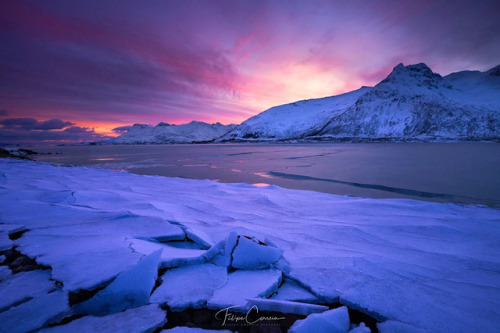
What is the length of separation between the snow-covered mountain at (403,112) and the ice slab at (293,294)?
94.1 metres

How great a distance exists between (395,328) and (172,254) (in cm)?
167

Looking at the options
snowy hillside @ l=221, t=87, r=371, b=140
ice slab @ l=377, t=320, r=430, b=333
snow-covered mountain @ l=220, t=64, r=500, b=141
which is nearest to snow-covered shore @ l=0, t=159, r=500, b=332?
ice slab @ l=377, t=320, r=430, b=333

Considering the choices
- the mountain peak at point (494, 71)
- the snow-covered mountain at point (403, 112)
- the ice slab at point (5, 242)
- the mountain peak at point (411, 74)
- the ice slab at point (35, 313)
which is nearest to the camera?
the ice slab at point (35, 313)

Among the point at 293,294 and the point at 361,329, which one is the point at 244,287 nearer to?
the point at 293,294

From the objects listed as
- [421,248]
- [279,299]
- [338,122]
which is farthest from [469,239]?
[338,122]

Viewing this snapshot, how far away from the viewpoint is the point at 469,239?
236 cm

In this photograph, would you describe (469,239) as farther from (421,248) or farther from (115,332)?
(115,332)

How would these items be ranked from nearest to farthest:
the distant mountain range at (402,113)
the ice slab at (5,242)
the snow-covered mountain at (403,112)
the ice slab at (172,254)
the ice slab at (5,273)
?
the ice slab at (5,273) → the ice slab at (172,254) → the ice slab at (5,242) → the distant mountain range at (402,113) → the snow-covered mountain at (403,112)

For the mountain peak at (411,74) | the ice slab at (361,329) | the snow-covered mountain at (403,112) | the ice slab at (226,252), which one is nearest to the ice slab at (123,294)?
the ice slab at (226,252)

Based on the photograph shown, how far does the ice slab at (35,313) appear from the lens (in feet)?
3.75

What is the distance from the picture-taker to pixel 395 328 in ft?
3.90

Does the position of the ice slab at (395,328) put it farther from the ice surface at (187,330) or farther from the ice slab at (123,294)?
the ice slab at (123,294)

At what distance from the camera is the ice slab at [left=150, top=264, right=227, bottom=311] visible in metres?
1.38

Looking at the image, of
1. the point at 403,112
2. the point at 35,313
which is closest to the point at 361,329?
the point at 35,313
